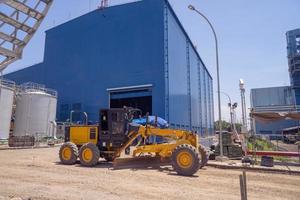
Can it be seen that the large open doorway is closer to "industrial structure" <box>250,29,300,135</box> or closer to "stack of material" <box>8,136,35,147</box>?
"stack of material" <box>8,136,35,147</box>

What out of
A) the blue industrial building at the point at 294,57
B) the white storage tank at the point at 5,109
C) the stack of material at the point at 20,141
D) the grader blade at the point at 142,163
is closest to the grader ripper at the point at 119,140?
the grader blade at the point at 142,163

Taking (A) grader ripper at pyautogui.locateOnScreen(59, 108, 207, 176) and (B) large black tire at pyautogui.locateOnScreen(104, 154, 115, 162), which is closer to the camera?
(A) grader ripper at pyautogui.locateOnScreen(59, 108, 207, 176)

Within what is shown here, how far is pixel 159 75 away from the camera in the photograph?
113 ft

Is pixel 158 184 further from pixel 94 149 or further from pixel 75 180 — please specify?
pixel 94 149

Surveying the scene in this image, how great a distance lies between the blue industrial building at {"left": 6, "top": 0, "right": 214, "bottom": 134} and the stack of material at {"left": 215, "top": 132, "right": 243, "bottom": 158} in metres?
16.0

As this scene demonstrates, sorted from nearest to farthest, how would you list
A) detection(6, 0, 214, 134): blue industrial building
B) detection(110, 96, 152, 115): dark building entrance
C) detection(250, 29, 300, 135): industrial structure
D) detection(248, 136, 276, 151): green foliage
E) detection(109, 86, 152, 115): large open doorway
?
detection(248, 136, 276, 151): green foliage < detection(6, 0, 214, 134): blue industrial building < detection(109, 86, 152, 115): large open doorway < detection(110, 96, 152, 115): dark building entrance < detection(250, 29, 300, 135): industrial structure

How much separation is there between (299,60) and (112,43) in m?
58.7

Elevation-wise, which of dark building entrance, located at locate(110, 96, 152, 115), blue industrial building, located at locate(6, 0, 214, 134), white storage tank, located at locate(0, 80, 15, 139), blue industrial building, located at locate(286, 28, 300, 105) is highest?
blue industrial building, located at locate(286, 28, 300, 105)

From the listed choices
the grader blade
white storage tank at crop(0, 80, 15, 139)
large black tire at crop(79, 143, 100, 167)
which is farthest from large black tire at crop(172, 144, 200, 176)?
white storage tank at crop(0, 80, 15, 139)

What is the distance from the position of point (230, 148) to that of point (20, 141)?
21.4 meters

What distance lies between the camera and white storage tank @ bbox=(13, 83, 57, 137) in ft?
112

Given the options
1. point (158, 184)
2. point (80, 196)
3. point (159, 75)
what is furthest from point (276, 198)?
point (159, 75)

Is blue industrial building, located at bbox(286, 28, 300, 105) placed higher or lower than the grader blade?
higher

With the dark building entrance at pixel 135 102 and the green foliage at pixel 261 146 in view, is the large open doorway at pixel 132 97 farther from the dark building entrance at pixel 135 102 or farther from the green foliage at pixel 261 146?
the green foliage at pixel 261 146
